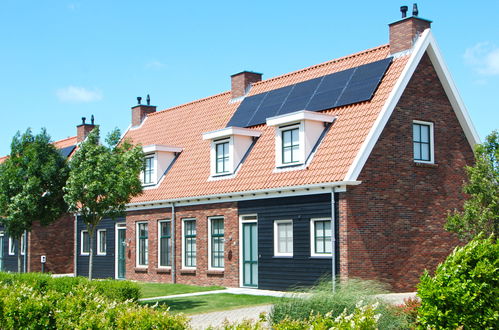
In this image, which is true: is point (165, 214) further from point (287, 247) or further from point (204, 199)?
point (287, 247)

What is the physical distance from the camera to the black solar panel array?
21.8m

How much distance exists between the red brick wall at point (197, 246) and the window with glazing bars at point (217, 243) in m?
0.27

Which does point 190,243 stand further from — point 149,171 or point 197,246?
point 149,171

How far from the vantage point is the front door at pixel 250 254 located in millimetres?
22828

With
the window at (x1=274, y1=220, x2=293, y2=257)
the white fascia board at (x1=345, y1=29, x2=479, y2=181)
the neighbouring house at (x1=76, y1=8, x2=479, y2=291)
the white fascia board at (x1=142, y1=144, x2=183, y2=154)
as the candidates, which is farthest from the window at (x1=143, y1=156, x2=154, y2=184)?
the white fascia board at (x1=345, y1=29, x2=479, y2=181)

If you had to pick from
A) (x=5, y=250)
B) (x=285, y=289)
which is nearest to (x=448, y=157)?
(x=285, y=289)

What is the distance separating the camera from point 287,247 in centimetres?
2166

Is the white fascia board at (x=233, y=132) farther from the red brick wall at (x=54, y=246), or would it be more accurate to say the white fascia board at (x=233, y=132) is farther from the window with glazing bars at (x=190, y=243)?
the red brick wall at (x=54, y=246)

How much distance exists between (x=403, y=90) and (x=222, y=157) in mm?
7496

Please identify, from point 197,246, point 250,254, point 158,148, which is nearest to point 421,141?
point 250,254

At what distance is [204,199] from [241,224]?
7.28 feet

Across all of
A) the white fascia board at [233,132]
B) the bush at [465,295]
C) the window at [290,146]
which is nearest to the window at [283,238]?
the window at [290,146]

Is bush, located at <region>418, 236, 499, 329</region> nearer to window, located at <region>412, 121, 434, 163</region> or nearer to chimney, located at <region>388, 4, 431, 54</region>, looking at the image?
window, located at <region>412, 121, 434, 163</region>

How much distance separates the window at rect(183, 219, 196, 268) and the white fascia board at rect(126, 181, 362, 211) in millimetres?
827
